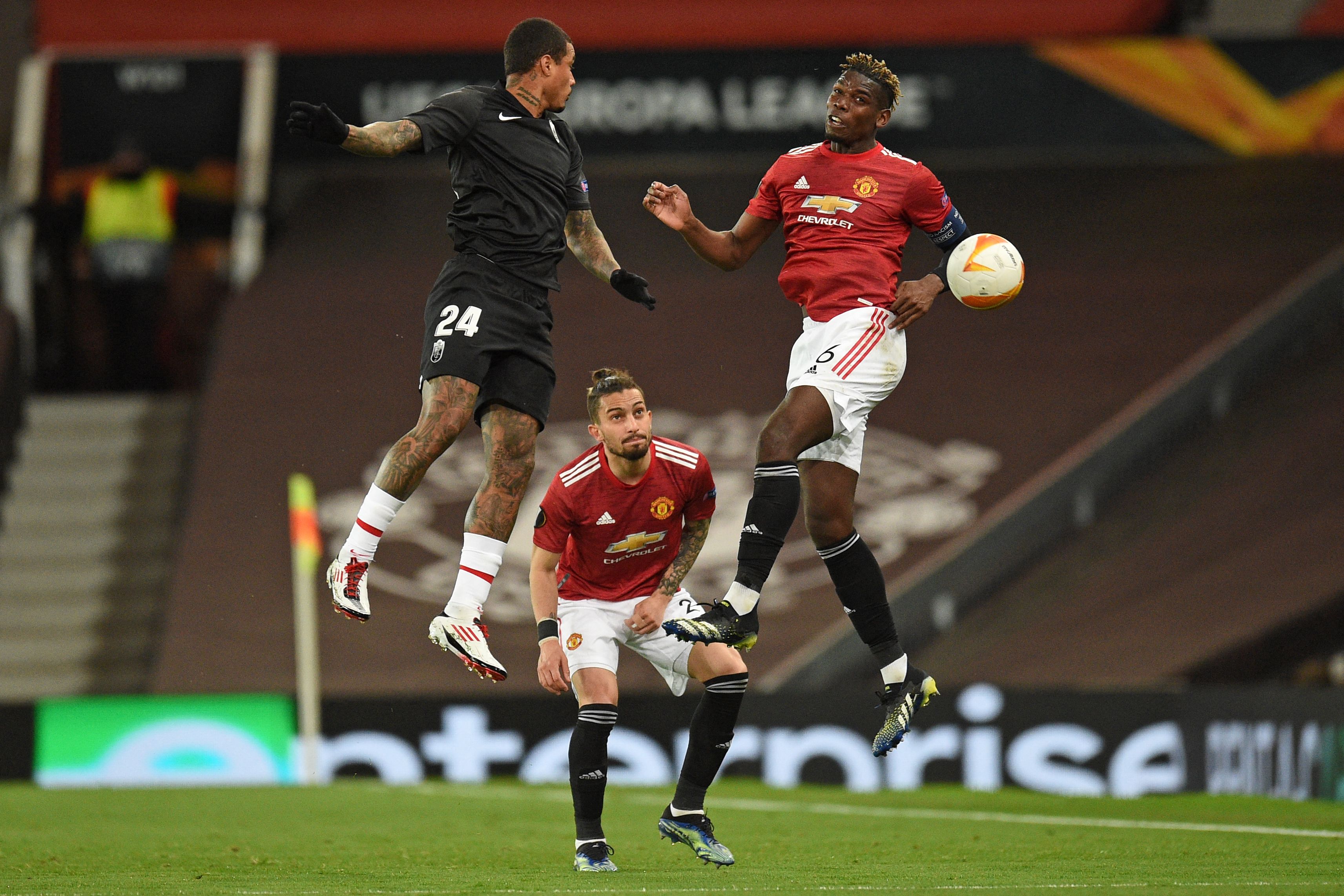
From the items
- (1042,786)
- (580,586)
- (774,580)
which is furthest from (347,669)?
(580,586)

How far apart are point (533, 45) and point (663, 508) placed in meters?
1.99

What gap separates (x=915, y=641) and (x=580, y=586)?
8.10 m

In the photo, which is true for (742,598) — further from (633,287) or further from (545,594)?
(633,287)

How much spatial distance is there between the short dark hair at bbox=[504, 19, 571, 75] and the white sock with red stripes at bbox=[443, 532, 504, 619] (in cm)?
188

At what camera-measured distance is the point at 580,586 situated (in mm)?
7941

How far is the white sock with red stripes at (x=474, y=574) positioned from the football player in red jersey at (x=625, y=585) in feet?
1.46

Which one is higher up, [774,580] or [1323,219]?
[1323,219]

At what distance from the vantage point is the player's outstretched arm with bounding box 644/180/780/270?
747 centimetres

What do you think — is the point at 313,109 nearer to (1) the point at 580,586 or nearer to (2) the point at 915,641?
(1) the point at 580,586

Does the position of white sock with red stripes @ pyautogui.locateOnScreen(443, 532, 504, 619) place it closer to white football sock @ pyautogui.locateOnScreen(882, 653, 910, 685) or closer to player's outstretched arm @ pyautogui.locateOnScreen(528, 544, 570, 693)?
player's outstretched arm @ pyautogui.locateOnScreen(528, 544, 570, 693)

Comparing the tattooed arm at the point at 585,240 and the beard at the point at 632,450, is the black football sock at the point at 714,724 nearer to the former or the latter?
the beard at the point at 632,450

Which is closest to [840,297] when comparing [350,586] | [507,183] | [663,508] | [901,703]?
[663,508]

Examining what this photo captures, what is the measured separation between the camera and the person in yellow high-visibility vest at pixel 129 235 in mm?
18641

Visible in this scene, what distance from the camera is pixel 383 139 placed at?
655cm
